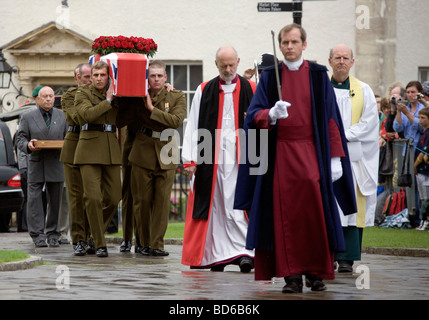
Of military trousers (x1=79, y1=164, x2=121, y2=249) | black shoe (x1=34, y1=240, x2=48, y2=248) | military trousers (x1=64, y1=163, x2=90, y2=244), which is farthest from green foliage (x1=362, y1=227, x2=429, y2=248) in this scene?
black shoe (x1=34, y1=240, x2=48, y2=248)

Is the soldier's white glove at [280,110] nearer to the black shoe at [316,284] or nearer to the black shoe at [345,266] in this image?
the black shoe at [316,284]

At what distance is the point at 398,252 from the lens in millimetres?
12812

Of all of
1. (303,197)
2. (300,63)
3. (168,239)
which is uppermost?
(300,63)

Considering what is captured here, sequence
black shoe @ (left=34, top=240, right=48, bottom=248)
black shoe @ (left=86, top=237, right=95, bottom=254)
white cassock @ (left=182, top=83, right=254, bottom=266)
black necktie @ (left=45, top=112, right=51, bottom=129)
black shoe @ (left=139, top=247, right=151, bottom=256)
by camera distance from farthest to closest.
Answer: black necktie @ (left=45, top=112, right=51, bottom=129) → black shoe @ (left=34, top=240, right=48, bottom=248) → black shoe @ (left=86, top=237, right=95, bottom=254) → black shoe @ (left=139, top=247, right=151, bottom=256) → white cassock @ (left=182, top=83, right=254, bottom=266)

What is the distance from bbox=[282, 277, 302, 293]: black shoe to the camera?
8.30 metres

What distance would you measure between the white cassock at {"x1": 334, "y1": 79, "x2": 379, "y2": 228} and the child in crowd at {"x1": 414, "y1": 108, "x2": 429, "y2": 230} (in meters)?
5.14

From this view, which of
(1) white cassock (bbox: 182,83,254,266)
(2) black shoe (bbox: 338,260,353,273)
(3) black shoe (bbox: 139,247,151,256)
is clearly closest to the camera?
(2) black shoe (bbox: 338,260,353,273)

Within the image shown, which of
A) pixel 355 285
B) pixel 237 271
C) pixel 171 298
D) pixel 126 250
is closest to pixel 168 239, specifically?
pixel 126 250

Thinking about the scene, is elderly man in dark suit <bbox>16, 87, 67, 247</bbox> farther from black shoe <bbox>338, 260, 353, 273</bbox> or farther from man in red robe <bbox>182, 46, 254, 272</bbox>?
black shoe <bbox>338, 260, 353, 273</bbox>

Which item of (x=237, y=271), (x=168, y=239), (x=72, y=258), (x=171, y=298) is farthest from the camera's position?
(x=168, y=239)

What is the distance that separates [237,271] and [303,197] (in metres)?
2.46

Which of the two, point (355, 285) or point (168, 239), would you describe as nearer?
point (355, 285)

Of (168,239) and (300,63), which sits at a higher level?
(300,63)
